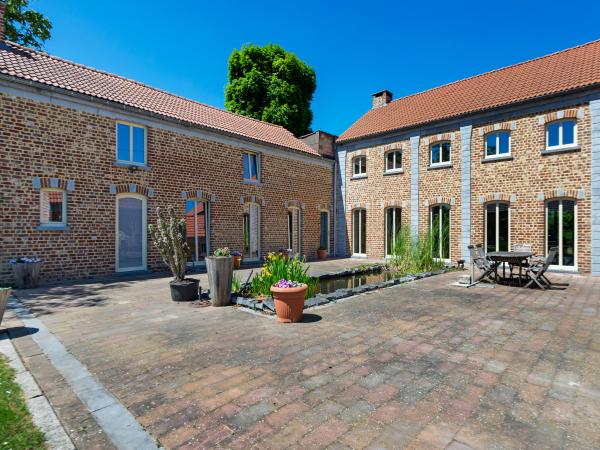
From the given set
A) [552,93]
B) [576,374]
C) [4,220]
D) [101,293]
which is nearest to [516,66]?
[552,93]

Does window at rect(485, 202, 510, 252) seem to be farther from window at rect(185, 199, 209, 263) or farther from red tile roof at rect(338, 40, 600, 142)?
window at rect(185, 199, 209, 263)

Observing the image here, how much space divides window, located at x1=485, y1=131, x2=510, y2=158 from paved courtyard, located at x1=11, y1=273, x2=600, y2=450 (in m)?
7.51

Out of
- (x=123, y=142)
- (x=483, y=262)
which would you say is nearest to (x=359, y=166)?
(x=483, y=262)

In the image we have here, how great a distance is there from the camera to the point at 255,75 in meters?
24.5

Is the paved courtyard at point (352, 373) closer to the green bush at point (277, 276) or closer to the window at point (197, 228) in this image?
the green bush at point (277, 276)

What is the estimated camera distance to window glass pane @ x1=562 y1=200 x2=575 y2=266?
34.5ft

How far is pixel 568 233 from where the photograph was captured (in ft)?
34.7

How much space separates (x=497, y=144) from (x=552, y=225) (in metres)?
3.44

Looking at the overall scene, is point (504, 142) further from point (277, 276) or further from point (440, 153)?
point (277, 276)

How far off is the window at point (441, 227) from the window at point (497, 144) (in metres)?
2.53

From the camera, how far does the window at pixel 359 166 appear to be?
16469 mm

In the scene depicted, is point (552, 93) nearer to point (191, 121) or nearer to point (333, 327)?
point (333, 327)

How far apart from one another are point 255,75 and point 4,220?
20082 millimetres

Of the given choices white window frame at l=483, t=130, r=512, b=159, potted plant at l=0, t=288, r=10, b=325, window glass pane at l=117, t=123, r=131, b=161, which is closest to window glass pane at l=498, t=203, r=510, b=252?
white window frame at l=483, t=130, r=512, b=159
